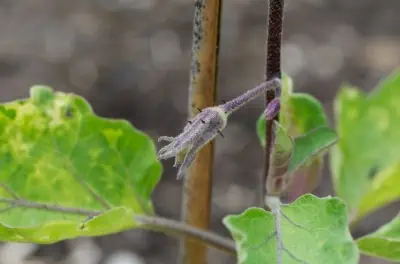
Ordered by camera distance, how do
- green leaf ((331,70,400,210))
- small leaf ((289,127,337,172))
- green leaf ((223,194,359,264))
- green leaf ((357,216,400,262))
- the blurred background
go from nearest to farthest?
green leaf ((223,194,359,264))
green leaf ((357,216,400,262))
small leaf ((289,127,337,172))
green leaf ((331,70,400,210))
the blurred background

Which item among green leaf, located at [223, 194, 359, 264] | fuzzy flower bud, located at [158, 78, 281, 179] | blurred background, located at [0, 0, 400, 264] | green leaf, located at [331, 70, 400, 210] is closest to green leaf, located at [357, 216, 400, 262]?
green leaf, located at [223, 194, 359, 264]

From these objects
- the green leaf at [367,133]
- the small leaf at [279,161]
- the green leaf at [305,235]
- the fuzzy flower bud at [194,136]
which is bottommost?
the green leaf at [305,235]

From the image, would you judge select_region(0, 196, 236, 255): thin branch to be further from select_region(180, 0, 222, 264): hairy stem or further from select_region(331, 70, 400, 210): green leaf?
select_region(331, 70, 400, 210): green leaf

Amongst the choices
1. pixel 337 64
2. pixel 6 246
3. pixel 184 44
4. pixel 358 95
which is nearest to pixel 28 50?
pixel 184 44

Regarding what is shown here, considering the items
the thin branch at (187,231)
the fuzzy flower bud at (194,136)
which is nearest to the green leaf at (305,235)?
the fuzzy flower bud at (194,136)

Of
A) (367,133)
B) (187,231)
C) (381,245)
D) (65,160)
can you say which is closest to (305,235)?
(381,245)

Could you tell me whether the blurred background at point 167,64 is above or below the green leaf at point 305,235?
above

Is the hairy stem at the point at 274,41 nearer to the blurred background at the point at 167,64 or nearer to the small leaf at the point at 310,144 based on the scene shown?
the small leaf at the point at 310,144
